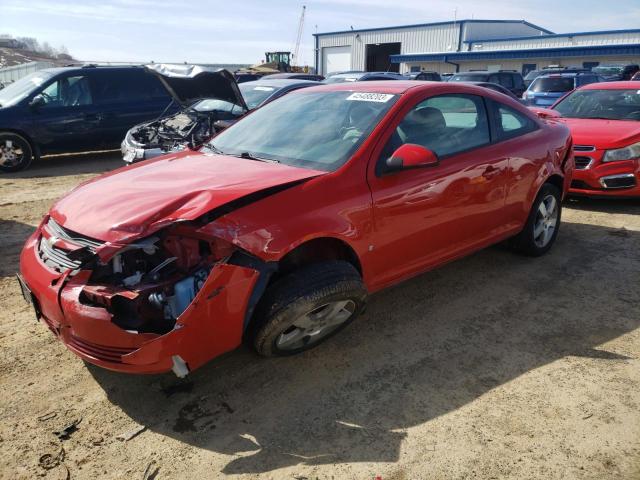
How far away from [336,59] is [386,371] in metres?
48.7

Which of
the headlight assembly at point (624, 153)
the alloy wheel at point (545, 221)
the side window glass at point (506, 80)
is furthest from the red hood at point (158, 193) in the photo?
the side window glass at point (506, 80)

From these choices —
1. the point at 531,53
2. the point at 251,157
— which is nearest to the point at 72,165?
the point at 251,157

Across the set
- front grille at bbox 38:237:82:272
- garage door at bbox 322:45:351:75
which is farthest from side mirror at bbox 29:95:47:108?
garage door at bbox 322:45:351:75

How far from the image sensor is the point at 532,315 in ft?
12.0

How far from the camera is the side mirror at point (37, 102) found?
865cm

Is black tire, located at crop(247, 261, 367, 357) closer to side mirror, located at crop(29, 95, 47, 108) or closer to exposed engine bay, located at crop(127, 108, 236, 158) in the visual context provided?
exposed engine bay, located at crop(127, 108, 236, 158)

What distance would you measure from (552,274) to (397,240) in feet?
6.38

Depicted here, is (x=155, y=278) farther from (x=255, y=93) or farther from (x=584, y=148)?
(x=255, y=93)

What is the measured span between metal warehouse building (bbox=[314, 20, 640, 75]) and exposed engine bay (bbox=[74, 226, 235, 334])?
35157 millimetres

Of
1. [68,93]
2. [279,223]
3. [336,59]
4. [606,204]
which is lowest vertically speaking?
[606,204]

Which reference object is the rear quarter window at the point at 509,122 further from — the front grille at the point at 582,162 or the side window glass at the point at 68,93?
the side window glass at the point at 68,93

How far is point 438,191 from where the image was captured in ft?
11.3

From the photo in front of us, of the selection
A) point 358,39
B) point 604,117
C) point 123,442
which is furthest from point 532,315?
point 358,39

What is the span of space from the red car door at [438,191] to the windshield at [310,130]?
21 cm
